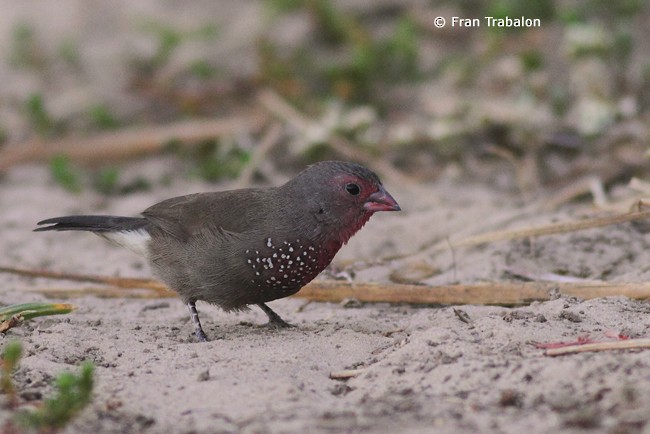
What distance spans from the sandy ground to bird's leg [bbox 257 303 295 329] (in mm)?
79

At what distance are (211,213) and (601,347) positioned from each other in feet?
6.96

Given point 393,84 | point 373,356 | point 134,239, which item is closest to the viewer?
point 373,356

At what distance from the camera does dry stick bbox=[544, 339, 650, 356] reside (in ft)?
11.1

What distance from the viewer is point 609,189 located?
6258mm

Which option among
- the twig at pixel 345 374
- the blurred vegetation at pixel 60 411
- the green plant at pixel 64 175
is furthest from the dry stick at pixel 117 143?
the blurred vegetation at pixel 60 411

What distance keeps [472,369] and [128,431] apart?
121 cm

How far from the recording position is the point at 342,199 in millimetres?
4625

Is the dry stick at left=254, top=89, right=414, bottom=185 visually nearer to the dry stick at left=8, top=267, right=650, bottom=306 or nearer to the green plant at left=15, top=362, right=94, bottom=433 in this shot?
the dry stick at left=8, top=267, right=650, bottom=306

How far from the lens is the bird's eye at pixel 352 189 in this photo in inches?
182

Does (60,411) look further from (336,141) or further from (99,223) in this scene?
(336,141)

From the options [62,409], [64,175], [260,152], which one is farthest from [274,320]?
[64,175]

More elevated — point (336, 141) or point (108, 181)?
point (336, 141)

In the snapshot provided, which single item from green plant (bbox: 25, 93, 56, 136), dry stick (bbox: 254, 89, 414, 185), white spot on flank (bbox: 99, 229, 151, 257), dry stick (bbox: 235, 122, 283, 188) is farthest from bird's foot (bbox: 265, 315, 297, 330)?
green plant (bbox: 25, 93, 56, 136)

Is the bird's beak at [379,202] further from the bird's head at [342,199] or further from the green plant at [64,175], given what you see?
the green plant at [64,175]
